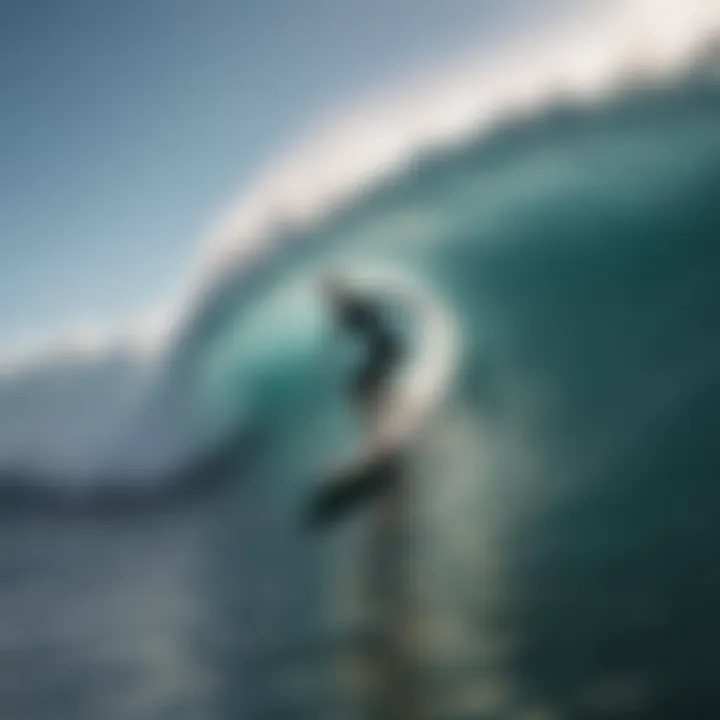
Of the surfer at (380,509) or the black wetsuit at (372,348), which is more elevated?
the black wetsuit at (372,348)

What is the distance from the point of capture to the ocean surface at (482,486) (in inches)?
51.9

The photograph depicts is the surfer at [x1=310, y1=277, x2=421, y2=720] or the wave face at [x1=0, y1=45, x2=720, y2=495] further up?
the wave face at [x1=0, y1=45, x2=720, y2=495]

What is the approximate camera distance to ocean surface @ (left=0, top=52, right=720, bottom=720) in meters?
1.32

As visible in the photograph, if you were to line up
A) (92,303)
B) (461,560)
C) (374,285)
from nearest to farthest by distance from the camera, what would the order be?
(461,560)
(374,285)
(92,303)

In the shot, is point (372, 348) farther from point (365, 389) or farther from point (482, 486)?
point (482, 486)

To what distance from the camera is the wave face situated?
4.55ft

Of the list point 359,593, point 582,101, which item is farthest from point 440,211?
point 359,593

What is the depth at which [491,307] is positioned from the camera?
4.79 feet

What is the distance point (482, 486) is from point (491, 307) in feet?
0.96

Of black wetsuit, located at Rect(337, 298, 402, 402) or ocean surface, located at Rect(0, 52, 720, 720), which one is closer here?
ocean surface, located at Rect(0, 52, 720, 720)

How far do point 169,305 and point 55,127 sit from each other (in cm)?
43

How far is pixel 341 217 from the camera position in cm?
153

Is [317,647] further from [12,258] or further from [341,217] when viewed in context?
[12,258]

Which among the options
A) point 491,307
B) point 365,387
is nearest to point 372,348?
point 365,387
